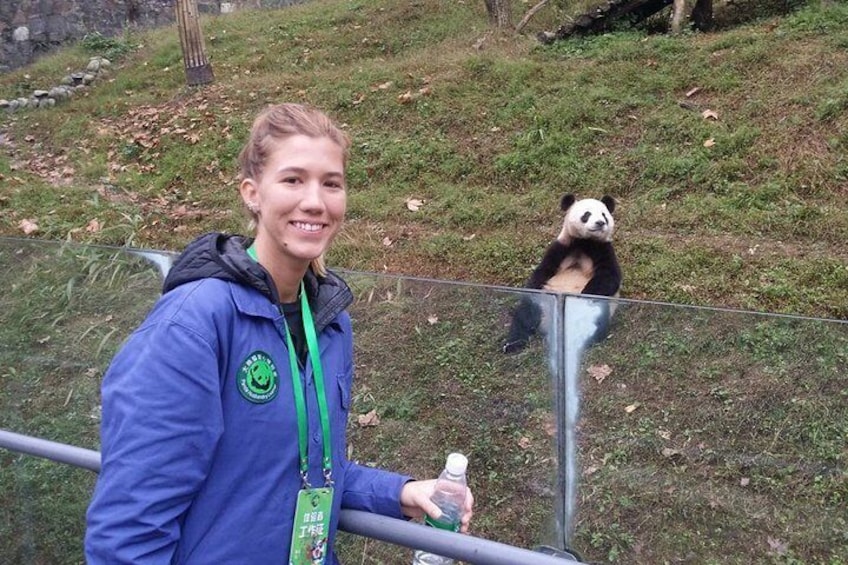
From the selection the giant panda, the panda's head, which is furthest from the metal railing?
the panda's head

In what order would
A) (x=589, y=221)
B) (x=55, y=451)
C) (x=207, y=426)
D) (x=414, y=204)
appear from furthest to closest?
(x=414, y=204), (x=589, y=221), (x=55, y=451), (x=207, y=426)

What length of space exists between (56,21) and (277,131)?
14870mm

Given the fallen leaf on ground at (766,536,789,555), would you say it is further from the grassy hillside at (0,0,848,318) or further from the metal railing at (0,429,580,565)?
the grassy hillside at (0,0,848,318)

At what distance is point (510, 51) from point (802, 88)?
3463 mm

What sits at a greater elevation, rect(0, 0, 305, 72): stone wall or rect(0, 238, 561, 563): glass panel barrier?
rect(0, 0, 305, 72): stone wall

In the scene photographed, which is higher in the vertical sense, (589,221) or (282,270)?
(282,270)

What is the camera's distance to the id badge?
1.54m

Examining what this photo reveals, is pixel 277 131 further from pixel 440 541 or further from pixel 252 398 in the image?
pixel 440 541

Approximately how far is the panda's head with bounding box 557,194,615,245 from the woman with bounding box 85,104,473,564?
348 centimetres

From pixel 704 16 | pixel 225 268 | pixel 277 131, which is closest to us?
pixel 225 268

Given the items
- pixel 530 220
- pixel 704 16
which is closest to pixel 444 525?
pixel 530 220

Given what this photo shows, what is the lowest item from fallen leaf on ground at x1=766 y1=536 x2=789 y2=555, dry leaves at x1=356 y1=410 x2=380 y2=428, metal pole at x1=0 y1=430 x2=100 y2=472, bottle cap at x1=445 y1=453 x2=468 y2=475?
fallen leaf on ground at x1=766 y1=536 x2=789 y2=555

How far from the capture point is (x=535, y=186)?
657cm

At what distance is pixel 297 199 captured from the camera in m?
1.55
